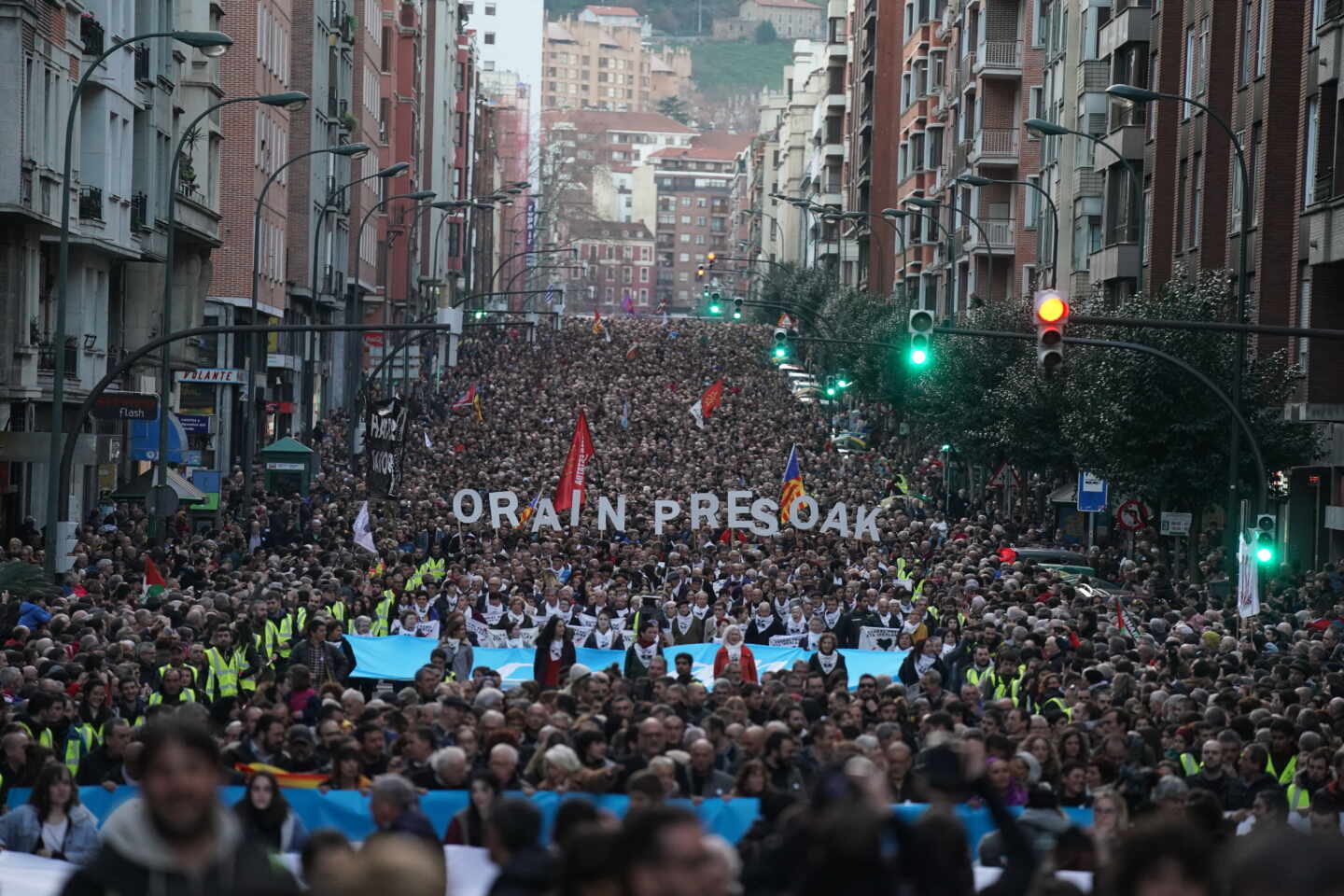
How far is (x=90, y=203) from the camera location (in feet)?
126

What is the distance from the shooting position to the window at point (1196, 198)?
4550cm

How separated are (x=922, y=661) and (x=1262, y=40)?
23.3 meters

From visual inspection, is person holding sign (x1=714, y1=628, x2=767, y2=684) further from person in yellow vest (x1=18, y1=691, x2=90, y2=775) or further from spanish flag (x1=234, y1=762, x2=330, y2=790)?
spanish flag (x1=234, y1=762, x2=330, y2=790)

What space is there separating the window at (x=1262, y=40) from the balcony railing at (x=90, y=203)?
1943 cm

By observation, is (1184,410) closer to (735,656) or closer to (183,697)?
(735,656)

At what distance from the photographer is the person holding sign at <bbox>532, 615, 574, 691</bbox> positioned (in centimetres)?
2028

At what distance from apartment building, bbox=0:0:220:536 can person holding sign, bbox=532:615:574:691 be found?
1040 cm

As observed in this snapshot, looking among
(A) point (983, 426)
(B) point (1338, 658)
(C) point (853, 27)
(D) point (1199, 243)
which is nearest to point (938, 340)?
(A) point (983, 426)

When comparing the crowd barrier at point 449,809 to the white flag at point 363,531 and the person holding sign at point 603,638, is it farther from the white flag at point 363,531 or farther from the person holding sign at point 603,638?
the white flag at point 363,531

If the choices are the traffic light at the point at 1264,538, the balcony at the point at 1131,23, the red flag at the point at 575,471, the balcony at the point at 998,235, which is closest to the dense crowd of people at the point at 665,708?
the red flag at the point at 575,471

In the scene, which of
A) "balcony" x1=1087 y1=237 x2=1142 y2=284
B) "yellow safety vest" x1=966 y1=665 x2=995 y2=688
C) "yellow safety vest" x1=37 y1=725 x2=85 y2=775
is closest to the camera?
"yellow safety vest" x1=37 y1=725 x2=85 y2=775

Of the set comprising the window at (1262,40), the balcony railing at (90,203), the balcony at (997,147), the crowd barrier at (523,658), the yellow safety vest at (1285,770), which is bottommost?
the crowd barrier at (523,658)

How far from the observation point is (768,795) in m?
10.9

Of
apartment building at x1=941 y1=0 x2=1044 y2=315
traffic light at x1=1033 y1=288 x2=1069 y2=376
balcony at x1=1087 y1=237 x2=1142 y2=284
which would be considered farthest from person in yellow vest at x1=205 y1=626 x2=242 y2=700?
apartment building at x1=941 y1=0 x2=1044 y2=315
